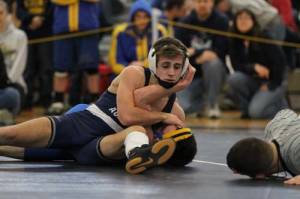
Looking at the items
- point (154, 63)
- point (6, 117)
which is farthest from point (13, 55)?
point (154, 63)

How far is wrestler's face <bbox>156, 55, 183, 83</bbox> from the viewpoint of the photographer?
16.9 feet

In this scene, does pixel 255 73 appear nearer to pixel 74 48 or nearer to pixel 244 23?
pixel 244 23

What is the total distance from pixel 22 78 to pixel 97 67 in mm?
809

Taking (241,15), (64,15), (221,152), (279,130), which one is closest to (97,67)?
(64,15)

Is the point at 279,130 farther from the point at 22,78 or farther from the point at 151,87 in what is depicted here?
the point at 22,78

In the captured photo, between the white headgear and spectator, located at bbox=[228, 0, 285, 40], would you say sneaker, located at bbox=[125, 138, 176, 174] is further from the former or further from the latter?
spectator, located at bbox=[228, 0, 285, 40]

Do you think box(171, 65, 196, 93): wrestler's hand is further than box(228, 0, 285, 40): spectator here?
No

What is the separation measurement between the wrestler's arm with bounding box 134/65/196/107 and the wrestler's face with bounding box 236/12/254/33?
4.63 metres

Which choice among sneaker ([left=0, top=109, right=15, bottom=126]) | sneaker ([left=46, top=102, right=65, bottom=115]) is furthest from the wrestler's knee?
sneaker ([left=46, top=102, right=65, bottom=115])

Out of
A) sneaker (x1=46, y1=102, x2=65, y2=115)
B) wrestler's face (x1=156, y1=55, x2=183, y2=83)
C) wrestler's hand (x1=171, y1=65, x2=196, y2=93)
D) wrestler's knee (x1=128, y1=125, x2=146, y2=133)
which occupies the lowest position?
sneaker (x1=46, y1=102, x2=65, y2=115)

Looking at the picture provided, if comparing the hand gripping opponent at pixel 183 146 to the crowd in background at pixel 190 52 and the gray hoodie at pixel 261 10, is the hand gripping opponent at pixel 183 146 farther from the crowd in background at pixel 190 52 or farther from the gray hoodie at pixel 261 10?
the gray hoodie at pixel 261 10

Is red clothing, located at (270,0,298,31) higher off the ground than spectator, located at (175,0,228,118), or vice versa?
red clothing, located at (270,0,298,31)

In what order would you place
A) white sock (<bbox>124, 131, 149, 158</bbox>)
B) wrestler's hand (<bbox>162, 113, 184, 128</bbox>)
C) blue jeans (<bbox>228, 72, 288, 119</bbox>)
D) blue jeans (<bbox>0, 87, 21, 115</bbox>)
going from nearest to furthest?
1. white sock (<bbox>124, 131, 149, 158</bbox>)
2. wrestler's hand (<bbox>162, 113, 184, 128</bbox>)
3. blue jeans (<bbox>0, 87, 21, 115</bbox>)
4. blue jeans (<bbox>228, 72, 288, 119</bbox>)

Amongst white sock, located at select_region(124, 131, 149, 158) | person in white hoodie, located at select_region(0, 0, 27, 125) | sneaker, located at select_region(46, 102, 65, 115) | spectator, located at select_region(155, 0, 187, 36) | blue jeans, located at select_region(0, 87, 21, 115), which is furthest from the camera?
spectator, located at select_region(155, 0, 187, 36)
